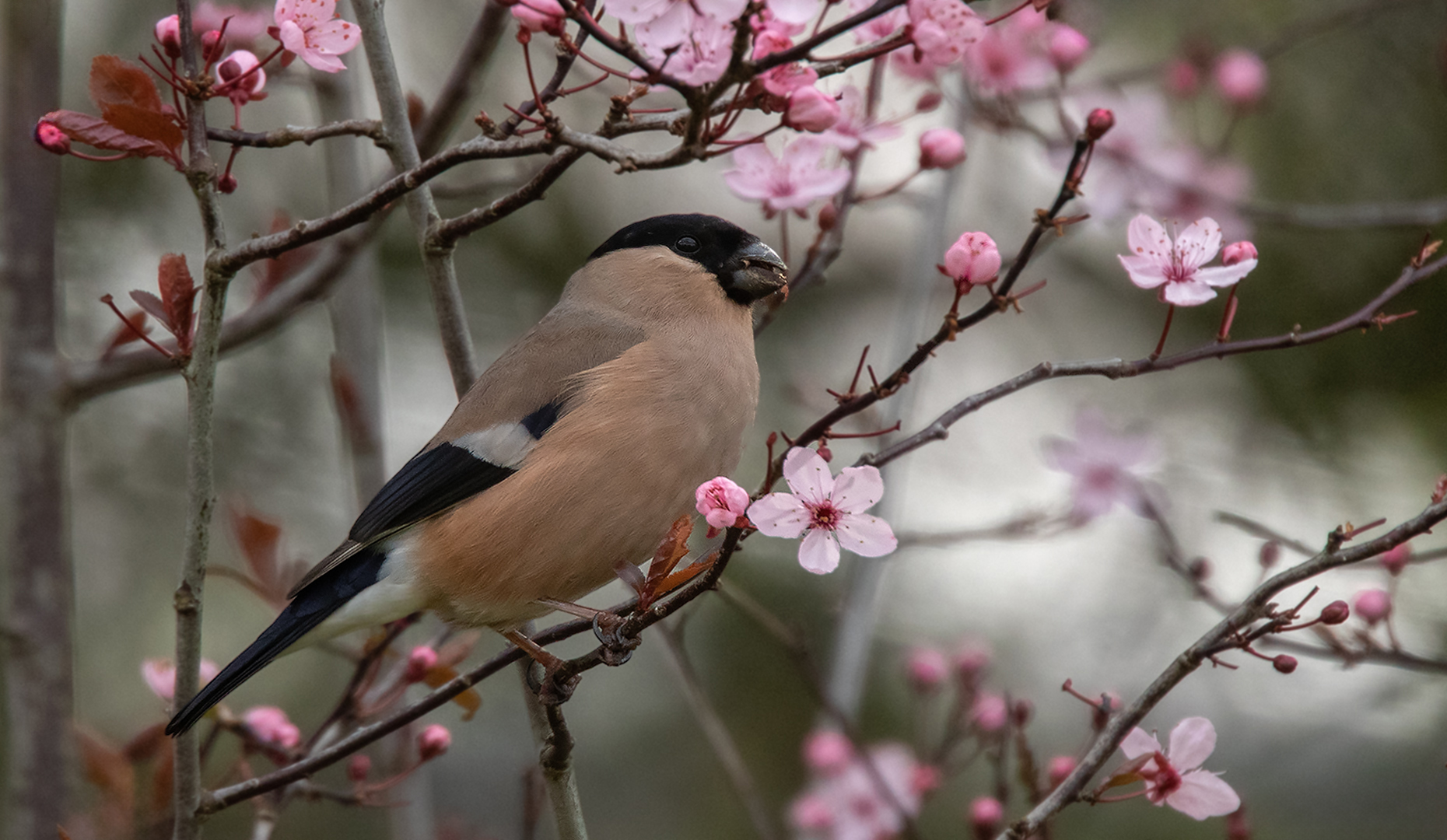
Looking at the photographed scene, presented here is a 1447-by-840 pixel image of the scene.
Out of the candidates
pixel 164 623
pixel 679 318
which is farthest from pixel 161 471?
pixel 679 318

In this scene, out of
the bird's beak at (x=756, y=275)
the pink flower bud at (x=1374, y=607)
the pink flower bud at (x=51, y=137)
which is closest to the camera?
the pink flower bud at (x=51, y=137)

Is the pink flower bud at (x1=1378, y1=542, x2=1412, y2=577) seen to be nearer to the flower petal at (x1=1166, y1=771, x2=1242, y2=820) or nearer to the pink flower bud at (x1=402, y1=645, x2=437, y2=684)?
the flower petal at (x1=1166, y1=771, x2=1242, y2=820)

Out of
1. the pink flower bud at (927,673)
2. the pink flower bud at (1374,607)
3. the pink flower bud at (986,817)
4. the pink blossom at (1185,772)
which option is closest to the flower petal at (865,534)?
the pink blossom at (1185,772)

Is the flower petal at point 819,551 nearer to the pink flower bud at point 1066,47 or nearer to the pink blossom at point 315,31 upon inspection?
the pink blossom at point 315,31

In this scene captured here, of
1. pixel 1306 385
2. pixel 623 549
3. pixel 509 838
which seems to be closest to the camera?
pixel 623 549

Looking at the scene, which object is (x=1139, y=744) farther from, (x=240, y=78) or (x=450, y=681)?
(x=240, y=78)

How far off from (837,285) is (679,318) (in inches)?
141

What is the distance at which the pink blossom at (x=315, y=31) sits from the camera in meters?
2.28

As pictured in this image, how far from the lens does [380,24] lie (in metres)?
2.61

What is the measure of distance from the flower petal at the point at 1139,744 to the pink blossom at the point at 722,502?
33.2 inches

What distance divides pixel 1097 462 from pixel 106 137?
3295 mm

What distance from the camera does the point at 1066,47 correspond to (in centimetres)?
391

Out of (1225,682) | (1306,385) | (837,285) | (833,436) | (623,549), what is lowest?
(833,436)

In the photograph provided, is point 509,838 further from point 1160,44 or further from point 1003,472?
point 1160,44
